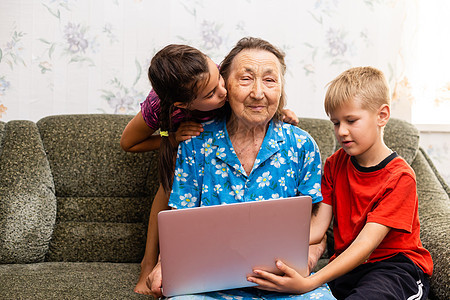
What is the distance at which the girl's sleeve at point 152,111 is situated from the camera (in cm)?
149

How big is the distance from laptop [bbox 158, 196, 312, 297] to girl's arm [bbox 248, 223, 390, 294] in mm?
24

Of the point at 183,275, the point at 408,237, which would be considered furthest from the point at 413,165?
the point at 183,275

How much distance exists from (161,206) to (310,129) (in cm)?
70

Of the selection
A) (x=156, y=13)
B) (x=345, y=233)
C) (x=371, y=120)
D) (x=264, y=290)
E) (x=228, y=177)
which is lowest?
(x=264, y=290)

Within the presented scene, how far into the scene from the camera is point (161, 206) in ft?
5.34

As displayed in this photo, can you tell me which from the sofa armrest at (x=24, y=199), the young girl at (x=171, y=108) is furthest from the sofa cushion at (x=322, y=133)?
the sofa armrest at (x=24, y=199)

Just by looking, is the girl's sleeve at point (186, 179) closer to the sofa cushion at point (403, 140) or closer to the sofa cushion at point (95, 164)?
the sofa cushion at point (95, 164)

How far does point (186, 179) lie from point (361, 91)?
1.83ft

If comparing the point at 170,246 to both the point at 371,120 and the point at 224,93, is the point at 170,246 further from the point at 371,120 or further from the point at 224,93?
the point at 371,120

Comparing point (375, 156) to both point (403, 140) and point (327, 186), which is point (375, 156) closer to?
point (327, 186)

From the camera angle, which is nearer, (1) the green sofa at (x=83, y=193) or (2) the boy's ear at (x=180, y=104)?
(2) the boy's ear at (x=180, y=104)

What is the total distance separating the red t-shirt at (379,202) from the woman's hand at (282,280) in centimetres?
27

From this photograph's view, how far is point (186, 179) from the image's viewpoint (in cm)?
136

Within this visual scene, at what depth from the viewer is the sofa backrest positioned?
180cm
